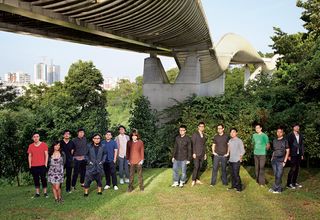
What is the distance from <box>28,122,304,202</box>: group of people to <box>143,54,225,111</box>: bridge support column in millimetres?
7099

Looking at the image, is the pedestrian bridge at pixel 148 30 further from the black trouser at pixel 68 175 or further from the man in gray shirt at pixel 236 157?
the man in gray shirt at pixel 236 157

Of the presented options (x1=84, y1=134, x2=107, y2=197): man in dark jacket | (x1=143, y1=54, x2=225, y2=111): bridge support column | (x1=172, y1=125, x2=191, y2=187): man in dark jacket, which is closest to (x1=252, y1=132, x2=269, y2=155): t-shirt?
(x1=172, y1=125, x2=191, y2=187): man in dark jacket

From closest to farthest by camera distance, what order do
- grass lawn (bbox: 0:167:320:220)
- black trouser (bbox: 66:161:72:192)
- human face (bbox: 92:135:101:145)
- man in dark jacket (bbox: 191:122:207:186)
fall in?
1. grass lawn (bbox: 0:167:320:220)
2. human face (bbox: 92:135:101:145)
3. black trouser (bbox: 66:161:72:192)
4. man in dark jacket (bbox: 191:122:207:186)

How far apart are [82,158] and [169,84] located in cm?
887

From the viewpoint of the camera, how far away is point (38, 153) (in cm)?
755

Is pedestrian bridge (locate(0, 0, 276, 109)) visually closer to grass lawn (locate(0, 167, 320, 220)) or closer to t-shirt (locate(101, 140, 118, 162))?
t-shirt (locate(101, 140, 118, 162))

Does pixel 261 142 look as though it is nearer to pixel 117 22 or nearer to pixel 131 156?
pixel 131 156

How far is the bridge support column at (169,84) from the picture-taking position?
53.4 ft

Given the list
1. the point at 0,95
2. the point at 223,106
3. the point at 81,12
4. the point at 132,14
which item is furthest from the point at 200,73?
the point at 0,95

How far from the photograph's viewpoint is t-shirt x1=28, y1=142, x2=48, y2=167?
297 inches

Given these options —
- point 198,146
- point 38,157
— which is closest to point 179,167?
point 198,146

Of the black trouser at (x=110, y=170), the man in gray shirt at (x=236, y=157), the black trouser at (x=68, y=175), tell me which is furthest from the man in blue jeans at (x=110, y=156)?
the man in gray shirt at (x=236, y=157)

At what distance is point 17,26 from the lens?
32.4 ft

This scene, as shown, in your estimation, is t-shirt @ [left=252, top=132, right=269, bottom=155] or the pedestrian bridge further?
t-shirt @ [left=252, top=132, right=269, bottom=155]
